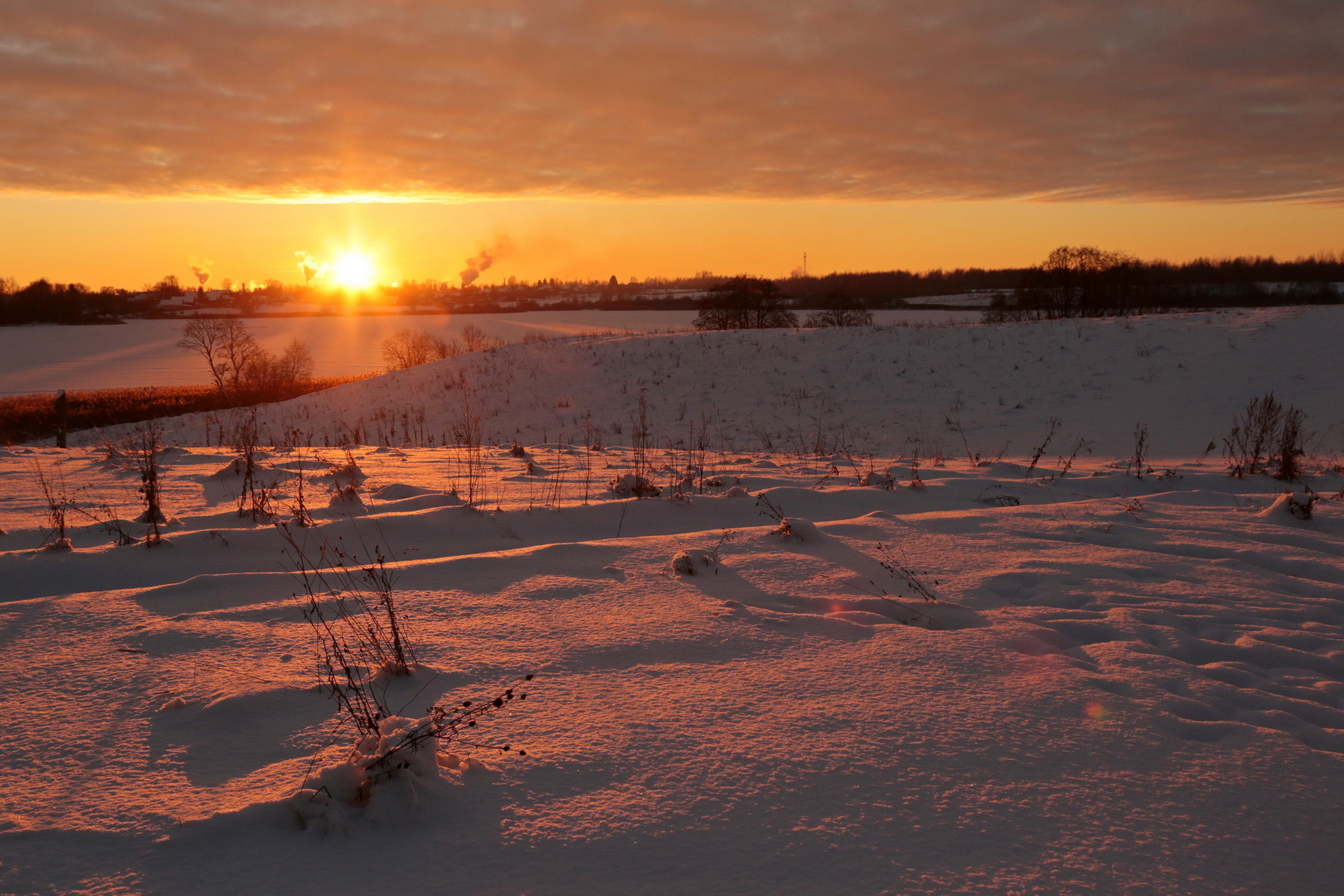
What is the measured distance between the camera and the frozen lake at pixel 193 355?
4472 cm

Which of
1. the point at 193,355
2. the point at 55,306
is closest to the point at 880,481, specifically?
the point at 193,355

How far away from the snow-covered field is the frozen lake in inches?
1307

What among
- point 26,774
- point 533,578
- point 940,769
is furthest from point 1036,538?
point 26,774

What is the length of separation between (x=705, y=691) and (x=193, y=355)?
208 feet

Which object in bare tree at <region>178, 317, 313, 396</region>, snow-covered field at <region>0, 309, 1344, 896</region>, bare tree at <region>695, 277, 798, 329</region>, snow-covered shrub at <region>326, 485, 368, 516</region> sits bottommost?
snow-covered field at <region>0, 309, 1344, 896</region>

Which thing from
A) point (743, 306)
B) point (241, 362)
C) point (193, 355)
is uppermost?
point (743, 306)

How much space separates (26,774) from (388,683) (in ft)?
3.24

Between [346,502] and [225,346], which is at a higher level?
[225,346]

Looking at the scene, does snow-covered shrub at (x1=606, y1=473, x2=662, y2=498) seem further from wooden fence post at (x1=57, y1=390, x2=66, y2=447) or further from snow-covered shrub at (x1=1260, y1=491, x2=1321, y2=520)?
wooden fence post at (x1=57, y1=390, x2=66, y2=447)

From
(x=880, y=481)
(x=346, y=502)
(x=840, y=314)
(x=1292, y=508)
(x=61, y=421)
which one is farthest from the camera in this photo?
(x=840, y=314)

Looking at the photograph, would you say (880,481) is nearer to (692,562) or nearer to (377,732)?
(692,562)

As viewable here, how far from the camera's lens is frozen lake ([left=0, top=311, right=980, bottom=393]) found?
44.7m

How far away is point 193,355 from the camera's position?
53.7 meters

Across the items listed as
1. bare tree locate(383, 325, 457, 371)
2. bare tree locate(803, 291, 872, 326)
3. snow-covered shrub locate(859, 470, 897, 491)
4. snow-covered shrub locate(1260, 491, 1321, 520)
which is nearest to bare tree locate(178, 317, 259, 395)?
bare tree locate(383, 325, 457, 371)
